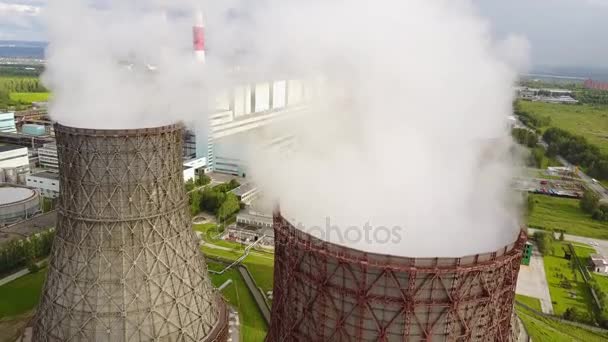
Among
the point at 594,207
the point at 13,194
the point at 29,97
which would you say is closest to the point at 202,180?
the point at 13,194

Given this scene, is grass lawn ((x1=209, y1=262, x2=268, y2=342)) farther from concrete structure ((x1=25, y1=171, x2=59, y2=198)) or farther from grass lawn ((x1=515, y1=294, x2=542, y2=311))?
concrete structure ((x1=25, y1=171, x2=59, y2=198))

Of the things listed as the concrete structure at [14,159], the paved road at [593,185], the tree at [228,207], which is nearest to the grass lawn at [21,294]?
the tree at [228,207]

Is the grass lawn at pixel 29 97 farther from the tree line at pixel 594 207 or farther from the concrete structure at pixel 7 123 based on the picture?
the tree line at pixel 594 207

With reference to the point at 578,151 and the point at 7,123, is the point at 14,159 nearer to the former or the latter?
the point at 7,123

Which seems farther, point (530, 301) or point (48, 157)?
point (48, 157)

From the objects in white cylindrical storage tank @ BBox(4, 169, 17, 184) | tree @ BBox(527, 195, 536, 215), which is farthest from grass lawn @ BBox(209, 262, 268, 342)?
tree @ BBox(527, 195, 536, 215)

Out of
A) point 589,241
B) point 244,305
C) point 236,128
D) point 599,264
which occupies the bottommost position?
point 589,241
